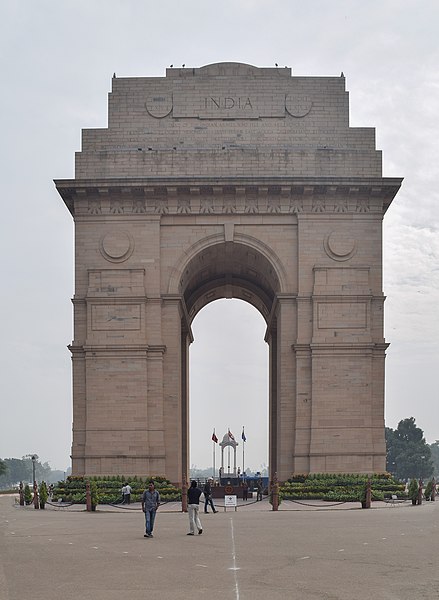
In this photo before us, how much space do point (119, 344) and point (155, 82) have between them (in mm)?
13446

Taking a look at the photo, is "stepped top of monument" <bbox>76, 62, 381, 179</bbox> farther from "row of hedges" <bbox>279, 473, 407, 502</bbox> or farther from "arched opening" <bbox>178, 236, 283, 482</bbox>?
"row of hedges" <bbox>279, 473, 407, 502</bbox>

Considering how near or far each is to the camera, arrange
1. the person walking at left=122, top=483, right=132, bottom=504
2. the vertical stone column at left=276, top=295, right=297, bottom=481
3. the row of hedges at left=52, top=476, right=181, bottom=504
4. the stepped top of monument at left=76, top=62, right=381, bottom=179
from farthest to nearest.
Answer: the stepped top of monument at left=76, top=62, right=381, bottom=179 < the vertical stone column at left=276, top=295, right=297, bottom=481 < the row of hedges at left=52, top=476, right=181, bottom=504 < the person walking at left=122, top=483, right=132, bottom=504

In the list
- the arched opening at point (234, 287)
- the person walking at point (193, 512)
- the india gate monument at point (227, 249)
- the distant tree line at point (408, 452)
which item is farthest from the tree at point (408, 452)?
the person walking at point (193, 512)

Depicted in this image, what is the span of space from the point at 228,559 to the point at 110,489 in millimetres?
22674

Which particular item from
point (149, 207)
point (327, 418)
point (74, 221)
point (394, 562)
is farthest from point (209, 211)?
point (394, 562)

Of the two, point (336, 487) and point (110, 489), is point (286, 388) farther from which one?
point (110, 489)

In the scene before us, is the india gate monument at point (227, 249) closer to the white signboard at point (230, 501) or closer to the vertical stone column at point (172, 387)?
the vertical stone column at point (172, 387)

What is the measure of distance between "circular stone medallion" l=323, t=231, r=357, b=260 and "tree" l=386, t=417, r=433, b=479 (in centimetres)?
7847

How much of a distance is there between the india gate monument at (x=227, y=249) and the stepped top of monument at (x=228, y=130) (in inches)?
2.8

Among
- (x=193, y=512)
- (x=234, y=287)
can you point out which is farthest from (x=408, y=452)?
(x=193, y=512)

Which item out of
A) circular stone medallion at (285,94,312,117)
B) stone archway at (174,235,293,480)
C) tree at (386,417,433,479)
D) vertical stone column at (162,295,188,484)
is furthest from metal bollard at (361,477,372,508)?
tree at (386,417,433,479)

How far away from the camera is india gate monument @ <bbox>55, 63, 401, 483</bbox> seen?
43562 mm

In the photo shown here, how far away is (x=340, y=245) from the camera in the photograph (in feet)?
148

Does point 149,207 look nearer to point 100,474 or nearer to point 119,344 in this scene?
point 119,344
